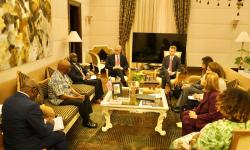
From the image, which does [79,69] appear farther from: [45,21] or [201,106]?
[201,106]

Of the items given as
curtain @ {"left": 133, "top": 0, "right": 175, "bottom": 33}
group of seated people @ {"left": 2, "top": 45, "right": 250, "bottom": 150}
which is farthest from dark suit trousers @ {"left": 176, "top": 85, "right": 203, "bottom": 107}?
curtain @ {"left": 133, "top": 0, "right": 175, "bottom": 33}

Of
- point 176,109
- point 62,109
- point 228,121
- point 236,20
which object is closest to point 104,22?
point 236,20

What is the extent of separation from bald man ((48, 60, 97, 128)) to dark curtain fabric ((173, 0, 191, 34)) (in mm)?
4923

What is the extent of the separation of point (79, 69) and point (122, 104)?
1.81 metres

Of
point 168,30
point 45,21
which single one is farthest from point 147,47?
point 45,21

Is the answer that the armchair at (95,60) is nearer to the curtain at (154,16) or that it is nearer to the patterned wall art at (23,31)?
the curtain at (154,16)

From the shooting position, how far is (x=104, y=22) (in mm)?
8484

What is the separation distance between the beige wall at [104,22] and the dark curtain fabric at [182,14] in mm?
1901

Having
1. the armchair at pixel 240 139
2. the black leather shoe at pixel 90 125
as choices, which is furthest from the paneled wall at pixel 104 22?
the armchair at pixel 240 139

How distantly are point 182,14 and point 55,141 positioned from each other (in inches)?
253

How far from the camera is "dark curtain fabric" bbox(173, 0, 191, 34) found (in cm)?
782

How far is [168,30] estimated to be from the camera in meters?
8.17

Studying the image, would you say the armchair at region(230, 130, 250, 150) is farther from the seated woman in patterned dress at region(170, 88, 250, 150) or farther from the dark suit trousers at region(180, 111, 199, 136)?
the dark suit trousers at region(180, 111, 199, 136)

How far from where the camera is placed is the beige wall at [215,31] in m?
7.90
